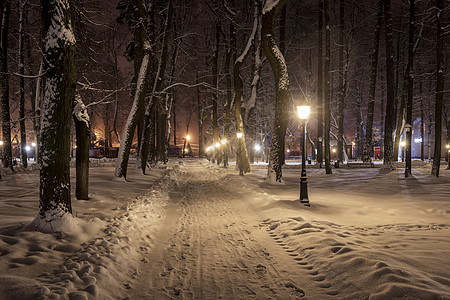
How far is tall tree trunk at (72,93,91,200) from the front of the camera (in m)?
7.91

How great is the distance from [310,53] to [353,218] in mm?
25158

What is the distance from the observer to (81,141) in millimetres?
7941

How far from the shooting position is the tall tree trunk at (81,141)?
7910mm

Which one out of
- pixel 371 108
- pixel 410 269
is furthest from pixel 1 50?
pixel 371 108

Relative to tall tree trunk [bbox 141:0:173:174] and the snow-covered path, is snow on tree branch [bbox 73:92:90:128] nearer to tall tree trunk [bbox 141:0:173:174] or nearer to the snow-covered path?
the snow-covered path

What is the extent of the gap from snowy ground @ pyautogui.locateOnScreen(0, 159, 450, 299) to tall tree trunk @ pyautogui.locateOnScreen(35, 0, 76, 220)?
590mm

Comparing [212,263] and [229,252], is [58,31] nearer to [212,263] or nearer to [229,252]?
[212,263]

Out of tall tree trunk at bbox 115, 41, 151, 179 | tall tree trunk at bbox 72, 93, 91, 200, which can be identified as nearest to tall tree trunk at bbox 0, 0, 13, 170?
tall tree trunk at bbox 115, 41, 151, 179

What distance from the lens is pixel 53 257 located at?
4.28 meters

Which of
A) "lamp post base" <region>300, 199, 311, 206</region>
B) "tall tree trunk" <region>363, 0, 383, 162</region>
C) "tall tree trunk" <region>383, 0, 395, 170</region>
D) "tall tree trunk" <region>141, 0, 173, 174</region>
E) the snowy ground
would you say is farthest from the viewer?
"tall tree trunk" <region>363, 0, 383, 162</region>

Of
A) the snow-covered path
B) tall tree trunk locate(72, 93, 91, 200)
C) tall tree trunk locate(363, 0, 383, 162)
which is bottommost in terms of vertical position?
the snow-covered path

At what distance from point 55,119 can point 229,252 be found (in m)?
4.32

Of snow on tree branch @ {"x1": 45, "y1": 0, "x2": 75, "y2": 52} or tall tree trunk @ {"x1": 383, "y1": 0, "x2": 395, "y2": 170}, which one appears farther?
tall tree trunk @ {"x1": 383, "y1": 0, "x2": 395, "y2": 170}

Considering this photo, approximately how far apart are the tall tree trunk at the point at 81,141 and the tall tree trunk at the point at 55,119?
2472 millimetres
